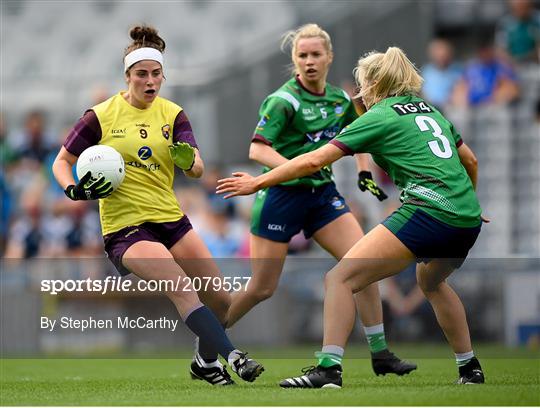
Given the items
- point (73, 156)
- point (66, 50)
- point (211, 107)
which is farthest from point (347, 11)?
→ point (73, 156)

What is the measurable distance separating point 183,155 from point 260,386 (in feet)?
5.28

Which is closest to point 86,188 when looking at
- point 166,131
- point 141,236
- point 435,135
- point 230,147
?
point 141,236

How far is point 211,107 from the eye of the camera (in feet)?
59.2

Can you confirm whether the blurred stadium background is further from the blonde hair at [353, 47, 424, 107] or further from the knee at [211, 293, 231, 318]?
the blonde hair at [353, 47, 424, 107]

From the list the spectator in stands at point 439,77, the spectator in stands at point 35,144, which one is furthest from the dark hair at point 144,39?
the spectator in stands at point 439,77

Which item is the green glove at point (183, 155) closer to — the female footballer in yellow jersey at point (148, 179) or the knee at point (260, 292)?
the female footballer in yellow jersey at point (148, 179)

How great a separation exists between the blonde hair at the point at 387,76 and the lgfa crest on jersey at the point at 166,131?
4.42ft

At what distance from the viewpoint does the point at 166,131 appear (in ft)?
25.4

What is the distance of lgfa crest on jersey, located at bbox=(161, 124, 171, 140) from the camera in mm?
7719

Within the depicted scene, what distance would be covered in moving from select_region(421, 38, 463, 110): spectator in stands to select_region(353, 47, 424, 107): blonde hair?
9310mm

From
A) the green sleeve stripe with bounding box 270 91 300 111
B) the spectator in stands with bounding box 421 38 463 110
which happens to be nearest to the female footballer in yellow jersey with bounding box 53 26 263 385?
the green sleeve stripe with bounding box 270 91 300 111

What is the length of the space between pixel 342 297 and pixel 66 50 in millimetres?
15958

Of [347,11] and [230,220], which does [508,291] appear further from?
[347,11]

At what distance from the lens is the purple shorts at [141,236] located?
7496mm
